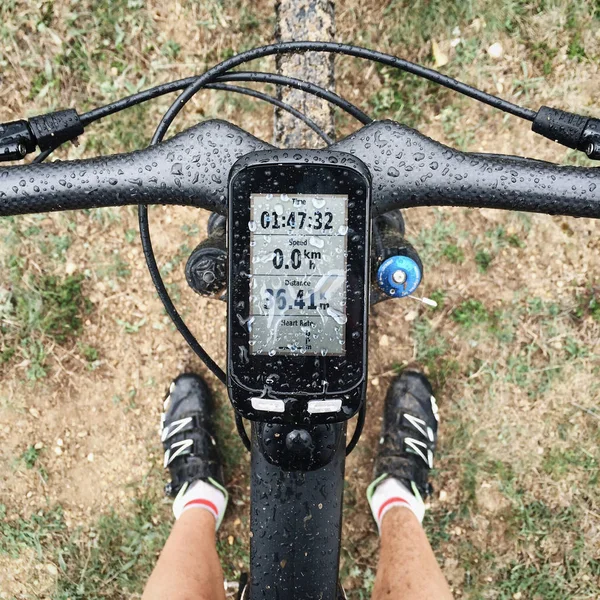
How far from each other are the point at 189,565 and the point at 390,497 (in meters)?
1.11

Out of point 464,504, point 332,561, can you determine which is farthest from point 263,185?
point 464,504

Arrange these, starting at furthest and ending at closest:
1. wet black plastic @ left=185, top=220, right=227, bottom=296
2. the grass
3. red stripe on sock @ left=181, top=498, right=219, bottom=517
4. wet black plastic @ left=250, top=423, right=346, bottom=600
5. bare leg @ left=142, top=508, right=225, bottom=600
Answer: the grass, red stripe on sock @ left=181, top=498, right=219, bottom=517, bare leg @ left=142, top=508, right=225, bottom=600, wet black plastic @ left=185, top=220, right=227, bottom=296, wet black plastic @ left=250, top=423, right=346, bottom=600

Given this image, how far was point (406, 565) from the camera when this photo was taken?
2.75 m

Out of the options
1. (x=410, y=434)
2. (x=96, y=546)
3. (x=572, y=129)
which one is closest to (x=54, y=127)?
(x=572, y=129)

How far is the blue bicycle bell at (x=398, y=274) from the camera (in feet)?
6.50

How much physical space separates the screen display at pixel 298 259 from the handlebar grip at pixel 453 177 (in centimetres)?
20

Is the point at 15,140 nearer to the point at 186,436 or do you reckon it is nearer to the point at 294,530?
the point at 294,530

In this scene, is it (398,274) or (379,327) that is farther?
(379,327)

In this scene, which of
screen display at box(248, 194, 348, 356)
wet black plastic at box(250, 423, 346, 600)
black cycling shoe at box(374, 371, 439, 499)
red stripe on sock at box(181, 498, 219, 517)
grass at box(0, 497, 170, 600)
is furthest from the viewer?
grass at box(0, 497, 170, 600)

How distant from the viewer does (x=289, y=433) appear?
1579 millimetres

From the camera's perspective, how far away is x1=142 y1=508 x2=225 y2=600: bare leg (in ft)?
8.52

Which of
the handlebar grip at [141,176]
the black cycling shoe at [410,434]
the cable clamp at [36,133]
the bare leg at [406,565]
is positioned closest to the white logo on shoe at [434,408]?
the black cycling shoe at [410,434]

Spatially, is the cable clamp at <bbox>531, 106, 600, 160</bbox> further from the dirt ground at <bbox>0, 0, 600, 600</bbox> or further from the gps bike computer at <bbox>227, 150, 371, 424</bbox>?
the dirt ground at <bbox>0, 0, 600, 600</bbox>

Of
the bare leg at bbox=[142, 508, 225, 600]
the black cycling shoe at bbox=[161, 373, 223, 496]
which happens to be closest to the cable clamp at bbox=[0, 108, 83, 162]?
the black cycling shoe at bbox=[161, 373, 223, 496]
